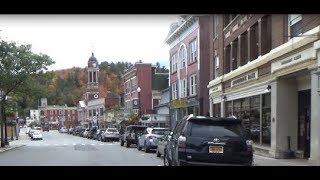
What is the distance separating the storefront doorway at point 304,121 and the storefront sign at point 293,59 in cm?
131

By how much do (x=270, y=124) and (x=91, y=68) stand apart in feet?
194

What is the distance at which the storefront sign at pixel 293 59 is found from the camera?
1693 cm

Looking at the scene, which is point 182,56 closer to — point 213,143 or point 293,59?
point 293,59

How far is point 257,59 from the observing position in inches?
922

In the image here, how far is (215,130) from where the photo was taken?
1173 cm

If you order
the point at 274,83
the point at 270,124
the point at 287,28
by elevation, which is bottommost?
the point at 270,124

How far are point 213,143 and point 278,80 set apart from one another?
952 cm

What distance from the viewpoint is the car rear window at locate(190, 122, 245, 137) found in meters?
11.7

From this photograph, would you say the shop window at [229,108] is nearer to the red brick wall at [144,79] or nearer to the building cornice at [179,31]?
the building cornice at [179,31]

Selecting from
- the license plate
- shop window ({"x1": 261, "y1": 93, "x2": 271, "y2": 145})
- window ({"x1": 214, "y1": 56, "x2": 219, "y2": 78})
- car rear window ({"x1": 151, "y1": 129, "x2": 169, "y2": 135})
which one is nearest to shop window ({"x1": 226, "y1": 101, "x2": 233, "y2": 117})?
window ({"x1": 214, "y1": 56, "x2": 219, "y2": 78})

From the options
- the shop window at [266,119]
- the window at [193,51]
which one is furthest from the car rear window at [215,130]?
the window at [193,51]

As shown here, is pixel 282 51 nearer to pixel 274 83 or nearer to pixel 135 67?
pixel 274 83
